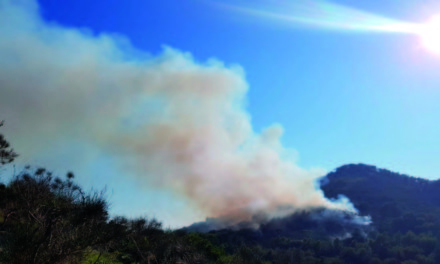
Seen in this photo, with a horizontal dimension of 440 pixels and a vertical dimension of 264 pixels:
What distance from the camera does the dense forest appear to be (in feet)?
42.3

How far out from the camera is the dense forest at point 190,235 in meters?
12.9

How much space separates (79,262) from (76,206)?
349cm

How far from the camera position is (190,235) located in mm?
50750

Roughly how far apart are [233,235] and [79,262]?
104888 mm

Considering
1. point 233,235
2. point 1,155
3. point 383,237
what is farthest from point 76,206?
point 383,237

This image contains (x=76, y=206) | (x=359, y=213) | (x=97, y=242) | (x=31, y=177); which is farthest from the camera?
(x=359, y=213)

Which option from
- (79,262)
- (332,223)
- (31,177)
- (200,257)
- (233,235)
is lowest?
(79,262)

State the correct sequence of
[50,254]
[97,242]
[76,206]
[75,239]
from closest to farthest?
[50,254], [75,239], [97,242], [76,206]

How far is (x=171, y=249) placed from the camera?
114 feet

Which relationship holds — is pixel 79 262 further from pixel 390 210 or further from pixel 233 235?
pixel 390 210

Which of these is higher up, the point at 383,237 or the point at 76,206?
the point at 383,237

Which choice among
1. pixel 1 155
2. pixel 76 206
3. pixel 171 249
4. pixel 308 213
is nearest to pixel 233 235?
pixel 308 213

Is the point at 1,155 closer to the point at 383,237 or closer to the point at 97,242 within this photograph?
the point at 97,242

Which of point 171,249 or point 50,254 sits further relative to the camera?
point 171,249
